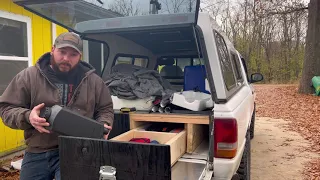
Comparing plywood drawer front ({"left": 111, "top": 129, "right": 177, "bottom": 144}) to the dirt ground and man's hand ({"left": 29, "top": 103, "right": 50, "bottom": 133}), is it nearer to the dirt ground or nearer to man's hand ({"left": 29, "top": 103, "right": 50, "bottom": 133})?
man's hand ({"left": 29, "top": 103, "right": 50, "bottom": 133})

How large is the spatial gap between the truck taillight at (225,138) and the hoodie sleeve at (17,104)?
1.48 m

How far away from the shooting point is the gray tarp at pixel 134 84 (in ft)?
11.7

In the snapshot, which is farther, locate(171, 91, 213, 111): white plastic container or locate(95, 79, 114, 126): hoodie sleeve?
locate(171, 91, 213, 111): white plastic container

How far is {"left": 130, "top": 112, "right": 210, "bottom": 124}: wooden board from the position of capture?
296 cm

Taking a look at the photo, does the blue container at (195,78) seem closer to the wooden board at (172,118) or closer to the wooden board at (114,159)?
the wooden board at (172,118)

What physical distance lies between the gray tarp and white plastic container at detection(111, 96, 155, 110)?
0.04m

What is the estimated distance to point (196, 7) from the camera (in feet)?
7.89

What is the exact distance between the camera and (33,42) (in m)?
5.48

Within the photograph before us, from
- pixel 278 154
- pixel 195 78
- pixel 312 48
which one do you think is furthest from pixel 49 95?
pixel 312 48

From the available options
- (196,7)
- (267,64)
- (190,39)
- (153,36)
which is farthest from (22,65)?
(267,64)

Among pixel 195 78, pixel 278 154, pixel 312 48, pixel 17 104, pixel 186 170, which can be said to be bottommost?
pixel 278 154

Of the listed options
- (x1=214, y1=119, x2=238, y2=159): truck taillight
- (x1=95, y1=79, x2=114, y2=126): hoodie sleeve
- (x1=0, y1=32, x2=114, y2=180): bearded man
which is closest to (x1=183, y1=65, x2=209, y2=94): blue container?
(x1=214, y1=119, x2=238, y2=159): truck taillight

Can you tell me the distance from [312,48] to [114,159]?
47.8 ft

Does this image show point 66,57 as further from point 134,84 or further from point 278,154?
point 278,154
